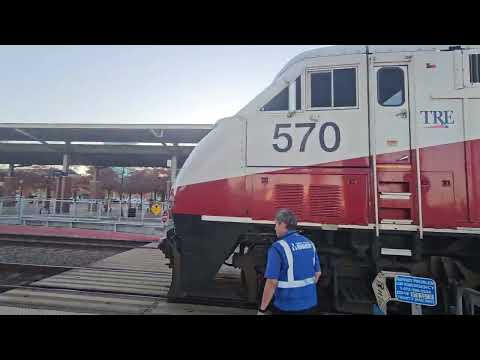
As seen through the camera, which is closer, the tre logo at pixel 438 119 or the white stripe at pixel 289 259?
the white stripe at pixel 289 259

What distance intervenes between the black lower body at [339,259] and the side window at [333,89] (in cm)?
184

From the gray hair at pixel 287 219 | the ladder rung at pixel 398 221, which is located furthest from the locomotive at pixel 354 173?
the gray hair at pixel 287 219

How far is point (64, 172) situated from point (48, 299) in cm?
1900

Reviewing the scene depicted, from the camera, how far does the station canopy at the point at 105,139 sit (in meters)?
19.4

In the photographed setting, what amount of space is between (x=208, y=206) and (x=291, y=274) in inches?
71.9

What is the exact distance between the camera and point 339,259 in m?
4.12

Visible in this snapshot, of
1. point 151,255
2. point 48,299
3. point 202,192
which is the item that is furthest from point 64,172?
point 202,192

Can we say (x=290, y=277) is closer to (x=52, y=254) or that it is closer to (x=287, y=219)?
(x=287, y=219)

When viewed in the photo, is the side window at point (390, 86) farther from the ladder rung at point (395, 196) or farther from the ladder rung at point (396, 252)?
the ladder rung at point (396, 252)

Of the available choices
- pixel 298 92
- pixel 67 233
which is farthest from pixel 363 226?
pixel 67 233

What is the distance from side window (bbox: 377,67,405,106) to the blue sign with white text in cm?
236

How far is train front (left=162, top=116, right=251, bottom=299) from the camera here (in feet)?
13.9

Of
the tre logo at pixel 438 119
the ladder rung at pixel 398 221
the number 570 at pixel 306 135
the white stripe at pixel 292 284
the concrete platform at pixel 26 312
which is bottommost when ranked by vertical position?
the concrete platform at pixel 26 312
